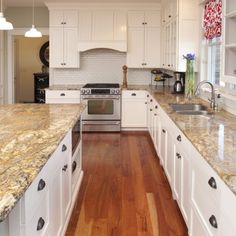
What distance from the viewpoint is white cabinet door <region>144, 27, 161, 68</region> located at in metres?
7.32

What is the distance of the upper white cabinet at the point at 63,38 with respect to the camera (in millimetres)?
7207

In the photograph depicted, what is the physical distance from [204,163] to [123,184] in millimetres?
2167

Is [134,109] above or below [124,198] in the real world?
above

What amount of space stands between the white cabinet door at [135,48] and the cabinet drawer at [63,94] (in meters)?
1.21

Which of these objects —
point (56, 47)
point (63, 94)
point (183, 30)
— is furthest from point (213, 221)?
point (56, 47)

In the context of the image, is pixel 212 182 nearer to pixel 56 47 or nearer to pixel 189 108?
pixel 189 108

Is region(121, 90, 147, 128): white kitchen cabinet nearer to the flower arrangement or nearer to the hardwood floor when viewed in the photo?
the hardwood floor

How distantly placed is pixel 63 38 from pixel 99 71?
100 cm

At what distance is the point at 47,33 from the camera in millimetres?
7703

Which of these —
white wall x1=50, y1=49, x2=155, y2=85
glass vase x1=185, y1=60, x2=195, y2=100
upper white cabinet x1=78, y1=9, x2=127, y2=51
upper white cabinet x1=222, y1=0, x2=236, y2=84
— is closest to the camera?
upper white cabinet x1=222, y1=0, x2=236, y2=84

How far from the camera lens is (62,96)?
6992mm

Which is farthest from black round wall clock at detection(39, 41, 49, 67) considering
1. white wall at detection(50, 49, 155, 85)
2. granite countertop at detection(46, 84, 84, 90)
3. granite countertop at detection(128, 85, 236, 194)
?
granite countertop at detection(128, 85, 236, 194)

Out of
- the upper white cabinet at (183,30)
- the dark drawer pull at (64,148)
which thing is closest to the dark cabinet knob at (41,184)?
the dark drawer pull at (64,148)

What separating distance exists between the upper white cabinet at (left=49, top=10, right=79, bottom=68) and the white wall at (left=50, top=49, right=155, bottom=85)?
389 millimetres
